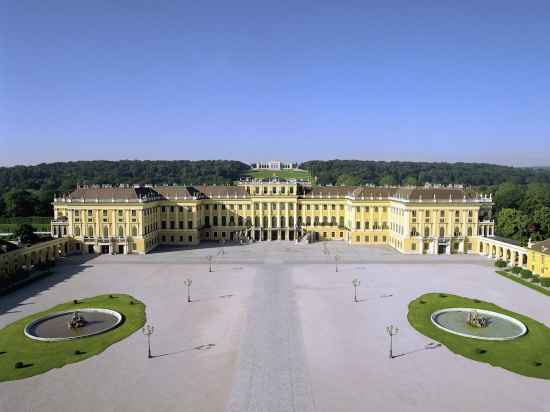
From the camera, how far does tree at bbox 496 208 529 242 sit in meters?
61.0

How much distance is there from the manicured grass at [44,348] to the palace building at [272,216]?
1156 inches

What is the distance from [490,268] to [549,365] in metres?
30.0

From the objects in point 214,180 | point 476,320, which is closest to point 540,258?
point 476,320

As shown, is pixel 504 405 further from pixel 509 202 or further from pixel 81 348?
pixel 509 202

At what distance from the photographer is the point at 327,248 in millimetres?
68562

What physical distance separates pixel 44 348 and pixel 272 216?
51.7m

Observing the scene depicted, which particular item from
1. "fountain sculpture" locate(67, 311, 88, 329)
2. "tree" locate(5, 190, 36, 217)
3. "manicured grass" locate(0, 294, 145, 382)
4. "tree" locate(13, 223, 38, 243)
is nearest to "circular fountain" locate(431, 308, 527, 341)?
"manicured grass" locate(0, 294, 145, 382)

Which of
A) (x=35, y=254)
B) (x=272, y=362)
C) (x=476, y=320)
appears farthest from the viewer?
(x=35, y=254)

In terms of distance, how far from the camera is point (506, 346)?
94.8 ft

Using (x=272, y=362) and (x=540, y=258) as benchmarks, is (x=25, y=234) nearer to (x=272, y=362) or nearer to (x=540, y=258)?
(x=272, y=362)

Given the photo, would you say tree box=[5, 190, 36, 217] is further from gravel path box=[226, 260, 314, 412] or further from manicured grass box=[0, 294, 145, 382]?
gravel path box=[226, 260, 314, 412]

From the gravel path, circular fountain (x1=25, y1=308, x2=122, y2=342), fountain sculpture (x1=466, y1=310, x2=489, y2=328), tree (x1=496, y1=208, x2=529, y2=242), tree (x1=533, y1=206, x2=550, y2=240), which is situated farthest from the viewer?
tree (x1=496, y1=208, x2=529, y2=242)

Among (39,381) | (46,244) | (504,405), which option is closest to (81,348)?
(39,381)

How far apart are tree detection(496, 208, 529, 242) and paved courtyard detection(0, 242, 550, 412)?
1386 centimetres
